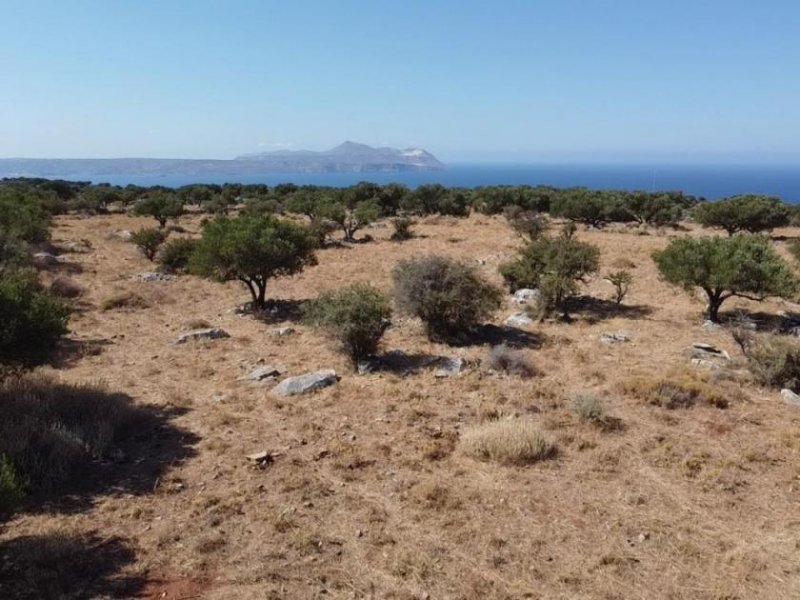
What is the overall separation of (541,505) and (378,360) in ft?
20.8

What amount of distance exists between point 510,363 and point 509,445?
3.98 metres

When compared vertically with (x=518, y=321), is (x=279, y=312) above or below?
below

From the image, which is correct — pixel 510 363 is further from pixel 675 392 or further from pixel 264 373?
pixel 264 373

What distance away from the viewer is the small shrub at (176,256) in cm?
2420

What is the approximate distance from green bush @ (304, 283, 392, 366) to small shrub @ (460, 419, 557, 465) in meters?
4.56

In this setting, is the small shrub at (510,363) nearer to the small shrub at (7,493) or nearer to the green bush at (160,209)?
the small shrub at (7,493)

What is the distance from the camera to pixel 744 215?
31.7 metres

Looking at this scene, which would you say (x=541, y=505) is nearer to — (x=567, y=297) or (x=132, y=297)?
(x=567, y=297)

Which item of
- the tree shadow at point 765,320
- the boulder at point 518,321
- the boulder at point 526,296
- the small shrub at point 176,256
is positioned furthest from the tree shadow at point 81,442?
the tree shadow at point 765,320

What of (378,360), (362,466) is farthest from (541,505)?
(378,360)


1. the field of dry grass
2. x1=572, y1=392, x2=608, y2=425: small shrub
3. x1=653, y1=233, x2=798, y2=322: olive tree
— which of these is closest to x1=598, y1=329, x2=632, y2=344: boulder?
the field of dry grass

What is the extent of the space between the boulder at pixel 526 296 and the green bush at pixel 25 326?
13.5 meters

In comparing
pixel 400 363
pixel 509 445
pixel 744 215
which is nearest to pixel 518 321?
pixel 400 363

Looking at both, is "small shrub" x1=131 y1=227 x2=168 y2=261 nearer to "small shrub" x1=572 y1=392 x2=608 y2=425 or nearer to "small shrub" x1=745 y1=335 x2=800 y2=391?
"small shrub" x1=572 y1=392 x2=608 y2=425
